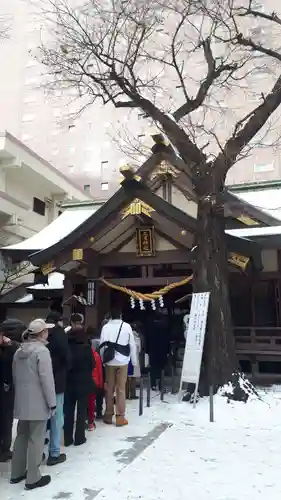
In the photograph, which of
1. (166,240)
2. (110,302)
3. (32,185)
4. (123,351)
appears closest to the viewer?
(123,351)

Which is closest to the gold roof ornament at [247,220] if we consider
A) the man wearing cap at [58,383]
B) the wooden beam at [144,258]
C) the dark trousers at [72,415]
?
the wooden beam at [144,258]

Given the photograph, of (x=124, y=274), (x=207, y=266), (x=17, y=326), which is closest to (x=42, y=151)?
(x=124, y=274)

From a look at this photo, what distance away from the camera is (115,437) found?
6.68 m

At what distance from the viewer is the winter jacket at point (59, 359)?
5.65 meters

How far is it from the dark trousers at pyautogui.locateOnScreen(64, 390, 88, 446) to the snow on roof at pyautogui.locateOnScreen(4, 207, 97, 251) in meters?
6.82

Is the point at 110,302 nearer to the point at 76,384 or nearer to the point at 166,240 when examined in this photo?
the point at 166,240

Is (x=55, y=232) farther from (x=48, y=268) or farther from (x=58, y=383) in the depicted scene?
(x=58, y=383)

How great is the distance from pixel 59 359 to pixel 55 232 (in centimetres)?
1027

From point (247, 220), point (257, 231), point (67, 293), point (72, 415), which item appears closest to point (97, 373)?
point (72, 415)

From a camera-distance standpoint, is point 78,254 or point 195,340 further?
point 78,254

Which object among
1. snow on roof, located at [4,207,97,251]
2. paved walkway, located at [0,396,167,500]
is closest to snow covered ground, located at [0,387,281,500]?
paved walkway, located at [0,396,167,500]

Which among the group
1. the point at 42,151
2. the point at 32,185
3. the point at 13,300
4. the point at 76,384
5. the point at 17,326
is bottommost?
the point at 76,384

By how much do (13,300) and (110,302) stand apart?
7236 mm

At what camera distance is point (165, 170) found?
42.9ft
